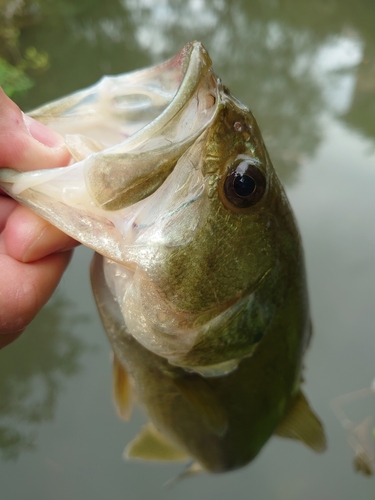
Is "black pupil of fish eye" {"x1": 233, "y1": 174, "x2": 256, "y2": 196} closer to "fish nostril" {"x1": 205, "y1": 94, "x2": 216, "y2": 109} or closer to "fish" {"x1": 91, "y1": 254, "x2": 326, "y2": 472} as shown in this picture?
"fish nostril" {"x1": 205, "y1": 94, "x2": 216, "y2": 109}

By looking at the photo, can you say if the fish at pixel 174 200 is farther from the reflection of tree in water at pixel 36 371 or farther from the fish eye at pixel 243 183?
the reflection of tree in water at pixel 36 371

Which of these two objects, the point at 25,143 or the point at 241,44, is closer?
the point at 25,143

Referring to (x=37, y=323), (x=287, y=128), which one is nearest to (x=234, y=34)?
(x=287, y=128)

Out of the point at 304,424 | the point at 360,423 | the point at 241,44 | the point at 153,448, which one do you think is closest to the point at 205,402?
the point at 304,424

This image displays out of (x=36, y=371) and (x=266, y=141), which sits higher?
(x=266, y=141)

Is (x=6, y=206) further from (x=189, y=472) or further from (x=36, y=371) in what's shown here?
(x=36, y=371)

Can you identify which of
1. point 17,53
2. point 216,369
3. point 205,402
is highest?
point 17,53
